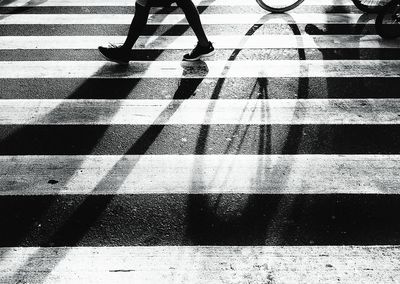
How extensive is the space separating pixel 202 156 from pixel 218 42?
8.50ft

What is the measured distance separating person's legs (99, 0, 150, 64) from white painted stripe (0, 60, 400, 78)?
123 mm

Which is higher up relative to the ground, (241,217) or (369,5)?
(369,5)

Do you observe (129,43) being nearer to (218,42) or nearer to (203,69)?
(203,69)

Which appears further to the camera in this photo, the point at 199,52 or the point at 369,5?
the point at 369,5

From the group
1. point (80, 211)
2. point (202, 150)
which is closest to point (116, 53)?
point (202, 150)

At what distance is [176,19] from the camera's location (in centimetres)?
691

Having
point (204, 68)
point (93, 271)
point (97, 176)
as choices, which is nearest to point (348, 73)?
point (204, 68)

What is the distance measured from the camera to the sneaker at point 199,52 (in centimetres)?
562

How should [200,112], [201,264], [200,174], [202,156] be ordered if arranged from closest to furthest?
[201,264] → [200,174] → [202,156] → [200,112]

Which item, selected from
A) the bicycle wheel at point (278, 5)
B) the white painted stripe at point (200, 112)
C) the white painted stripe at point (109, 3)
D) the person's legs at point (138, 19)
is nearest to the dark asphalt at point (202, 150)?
the white painted stripe at point (200, 112)

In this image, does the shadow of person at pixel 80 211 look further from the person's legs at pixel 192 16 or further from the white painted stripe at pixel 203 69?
the person's legs at pixel 192 16

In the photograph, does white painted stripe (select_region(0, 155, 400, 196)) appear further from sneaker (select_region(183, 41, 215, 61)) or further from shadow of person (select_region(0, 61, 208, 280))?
sneaker (select_region(183, 41, 215, 61))

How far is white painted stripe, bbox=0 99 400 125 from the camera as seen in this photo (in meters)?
4.55

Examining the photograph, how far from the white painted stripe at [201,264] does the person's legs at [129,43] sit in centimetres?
302
